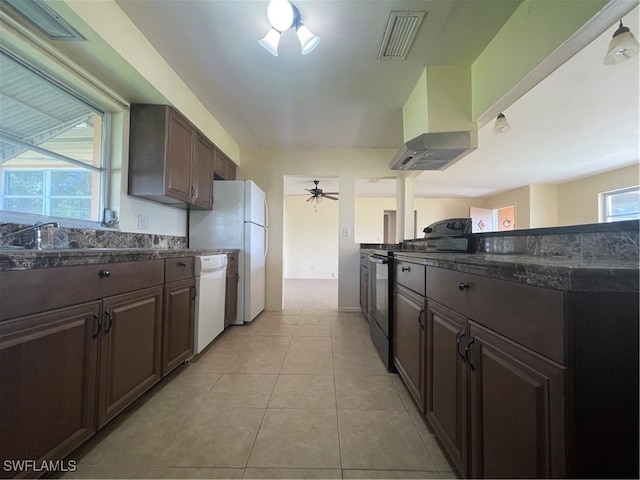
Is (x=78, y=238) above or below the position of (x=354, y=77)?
below

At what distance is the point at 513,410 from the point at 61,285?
153 centimetres

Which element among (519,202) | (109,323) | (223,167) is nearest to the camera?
Answer: (109,323)

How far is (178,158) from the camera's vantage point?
226 cm

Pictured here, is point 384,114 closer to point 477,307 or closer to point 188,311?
point 477,307

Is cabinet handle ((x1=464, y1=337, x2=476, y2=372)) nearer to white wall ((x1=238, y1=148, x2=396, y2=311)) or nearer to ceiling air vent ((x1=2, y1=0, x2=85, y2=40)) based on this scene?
ceiling air vent ((x1=2, y1=0, x2=85, y2=40))

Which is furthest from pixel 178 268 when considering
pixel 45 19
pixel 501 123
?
pixel 501 123

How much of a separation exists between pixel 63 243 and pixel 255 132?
2.31 metres

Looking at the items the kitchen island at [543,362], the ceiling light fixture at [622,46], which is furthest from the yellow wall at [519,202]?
the kitchen island at [543,362]

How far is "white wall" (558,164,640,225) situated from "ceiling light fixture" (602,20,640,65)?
4.24m

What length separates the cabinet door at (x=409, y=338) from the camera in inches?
52.3

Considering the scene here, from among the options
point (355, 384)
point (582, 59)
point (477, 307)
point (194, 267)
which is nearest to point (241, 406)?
point (355, 384)

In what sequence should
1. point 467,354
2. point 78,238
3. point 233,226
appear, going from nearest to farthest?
point 467,354 < point 78,238 < point 233,226

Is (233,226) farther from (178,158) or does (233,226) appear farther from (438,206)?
(438,206)

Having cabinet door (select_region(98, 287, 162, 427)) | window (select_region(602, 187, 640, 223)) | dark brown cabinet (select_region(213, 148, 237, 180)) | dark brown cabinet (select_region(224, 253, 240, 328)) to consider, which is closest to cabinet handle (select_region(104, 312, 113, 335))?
cabinet door (select_region(98, 287, 162, 427))
